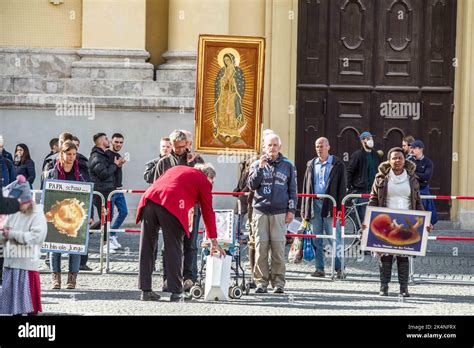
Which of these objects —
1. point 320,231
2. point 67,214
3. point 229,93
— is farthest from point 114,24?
point 67,214

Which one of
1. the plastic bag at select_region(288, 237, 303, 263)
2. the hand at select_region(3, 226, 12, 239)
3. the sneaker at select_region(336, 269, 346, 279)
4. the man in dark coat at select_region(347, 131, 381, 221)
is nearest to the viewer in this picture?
the hand at select_region(3, 226, 12, 239)

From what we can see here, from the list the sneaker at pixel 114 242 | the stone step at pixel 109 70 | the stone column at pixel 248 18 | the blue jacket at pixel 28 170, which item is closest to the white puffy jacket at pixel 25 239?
the sneaker at pixel 114 242

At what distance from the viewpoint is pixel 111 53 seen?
2439 cm

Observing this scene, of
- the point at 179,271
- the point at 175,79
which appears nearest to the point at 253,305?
the point at 179,271

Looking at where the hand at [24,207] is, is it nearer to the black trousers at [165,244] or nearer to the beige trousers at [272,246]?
the black trousers at [165,244]

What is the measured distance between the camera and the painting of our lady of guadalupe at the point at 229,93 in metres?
20.1

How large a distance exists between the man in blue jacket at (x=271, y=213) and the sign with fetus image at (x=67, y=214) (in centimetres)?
198

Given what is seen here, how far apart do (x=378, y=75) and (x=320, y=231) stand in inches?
262

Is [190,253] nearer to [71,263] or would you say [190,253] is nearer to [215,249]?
[215,249]

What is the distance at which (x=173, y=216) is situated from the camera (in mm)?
15695

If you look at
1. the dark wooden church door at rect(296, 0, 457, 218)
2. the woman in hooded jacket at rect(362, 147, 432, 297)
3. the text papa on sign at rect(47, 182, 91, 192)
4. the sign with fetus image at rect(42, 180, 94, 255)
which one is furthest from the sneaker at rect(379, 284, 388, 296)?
the dark wooden church door at rect(296, 0, 457, 218)

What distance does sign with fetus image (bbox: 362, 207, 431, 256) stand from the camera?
1722cm

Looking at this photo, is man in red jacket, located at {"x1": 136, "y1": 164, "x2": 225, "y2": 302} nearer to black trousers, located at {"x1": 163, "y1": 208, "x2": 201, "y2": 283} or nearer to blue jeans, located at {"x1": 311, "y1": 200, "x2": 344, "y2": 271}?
black trousers, located at {"x1": 163, "y1": 208, "x2": 201, "y2": 283}

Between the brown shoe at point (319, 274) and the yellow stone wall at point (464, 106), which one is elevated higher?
the yellow stone wall at point (464, 106)
